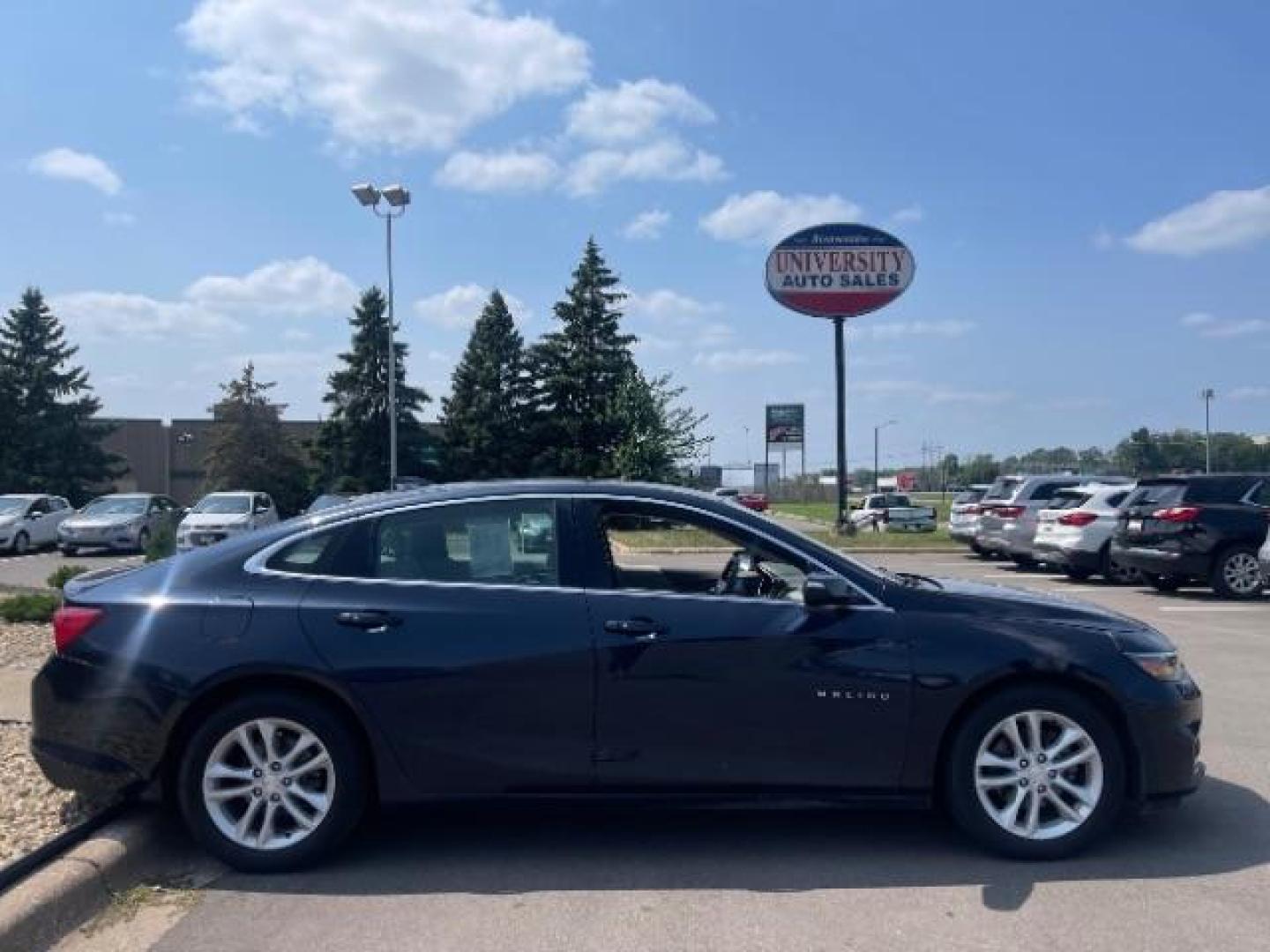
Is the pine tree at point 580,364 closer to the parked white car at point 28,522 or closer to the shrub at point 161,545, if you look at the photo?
the parked white car at point 28,522

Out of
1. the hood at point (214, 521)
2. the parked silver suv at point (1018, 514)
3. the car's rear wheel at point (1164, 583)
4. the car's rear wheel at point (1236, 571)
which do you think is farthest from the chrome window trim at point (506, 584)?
the hood at point (214, 521)

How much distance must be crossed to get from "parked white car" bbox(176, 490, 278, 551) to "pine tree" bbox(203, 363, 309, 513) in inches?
998

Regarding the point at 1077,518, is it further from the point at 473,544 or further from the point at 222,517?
the point at 222,517

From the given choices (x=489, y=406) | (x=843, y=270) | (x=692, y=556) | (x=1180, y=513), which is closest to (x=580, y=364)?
(x=489, y=406)

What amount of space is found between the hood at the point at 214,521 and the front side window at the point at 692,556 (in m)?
20.3

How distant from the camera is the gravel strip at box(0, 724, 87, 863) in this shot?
4970mm

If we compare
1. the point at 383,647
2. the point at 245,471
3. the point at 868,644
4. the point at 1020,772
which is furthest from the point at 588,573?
the point at 245,471

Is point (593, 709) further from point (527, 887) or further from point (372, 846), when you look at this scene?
point (372, 846)

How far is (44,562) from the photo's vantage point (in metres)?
24.5

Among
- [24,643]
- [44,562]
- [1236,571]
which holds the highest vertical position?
[1236,571]

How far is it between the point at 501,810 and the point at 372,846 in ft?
2.36

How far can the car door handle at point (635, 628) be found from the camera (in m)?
5.00

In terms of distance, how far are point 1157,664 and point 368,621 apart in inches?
135

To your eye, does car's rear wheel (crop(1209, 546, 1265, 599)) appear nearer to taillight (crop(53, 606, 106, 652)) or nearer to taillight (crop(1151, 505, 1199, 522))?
taillight (crop(1151, 505, 1199, 522))
